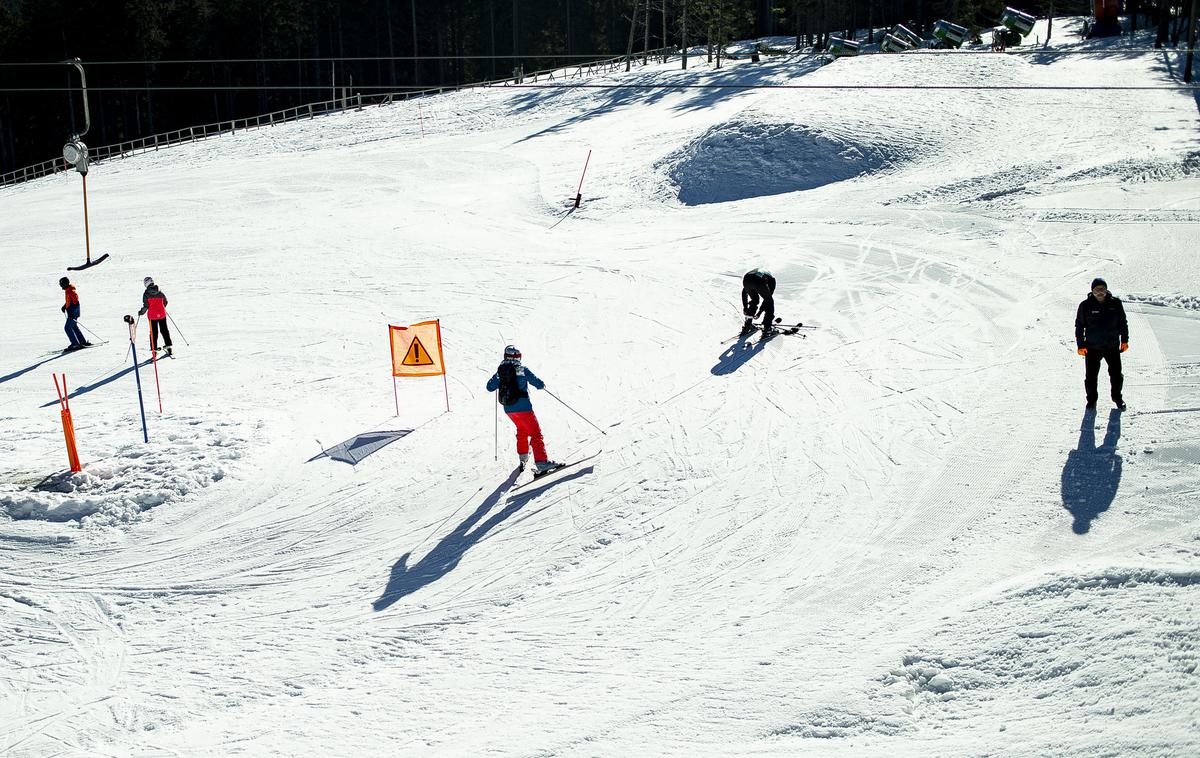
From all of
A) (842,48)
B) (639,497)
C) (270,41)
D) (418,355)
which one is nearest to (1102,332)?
(639,497)

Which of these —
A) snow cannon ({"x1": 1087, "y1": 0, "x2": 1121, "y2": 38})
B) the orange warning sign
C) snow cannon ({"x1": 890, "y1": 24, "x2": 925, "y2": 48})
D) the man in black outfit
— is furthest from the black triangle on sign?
snow cannon ({"x1": 1087, "y1": 0, "x2": 1121, "y2": 38})

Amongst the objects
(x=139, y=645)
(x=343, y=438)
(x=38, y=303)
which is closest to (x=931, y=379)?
(x=343, y=438)

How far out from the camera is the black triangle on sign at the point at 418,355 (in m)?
13.5

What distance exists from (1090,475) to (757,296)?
6.72 meters

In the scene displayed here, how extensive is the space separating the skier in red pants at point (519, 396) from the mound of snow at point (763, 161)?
54.7 feet

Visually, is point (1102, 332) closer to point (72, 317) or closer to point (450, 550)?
point (450, 550)

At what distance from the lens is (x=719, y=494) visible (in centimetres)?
1082

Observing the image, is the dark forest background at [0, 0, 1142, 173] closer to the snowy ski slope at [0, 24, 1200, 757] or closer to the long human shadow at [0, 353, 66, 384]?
the snowy ski slope at [0, 24, 1200, 757]

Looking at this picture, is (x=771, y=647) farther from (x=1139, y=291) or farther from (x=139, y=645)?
(x=1139, y=291)

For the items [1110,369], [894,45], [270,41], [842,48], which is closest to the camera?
[1110,369]

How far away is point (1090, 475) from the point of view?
10.5 metres

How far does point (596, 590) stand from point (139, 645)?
405 centimetres

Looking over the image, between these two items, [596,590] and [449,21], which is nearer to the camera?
[596,590]

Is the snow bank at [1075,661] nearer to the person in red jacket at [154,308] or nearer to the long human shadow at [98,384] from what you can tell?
the long human shadow at [98,384]
